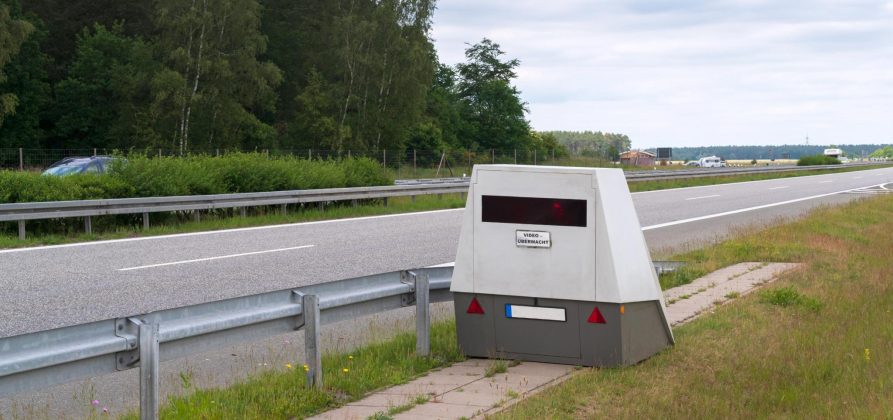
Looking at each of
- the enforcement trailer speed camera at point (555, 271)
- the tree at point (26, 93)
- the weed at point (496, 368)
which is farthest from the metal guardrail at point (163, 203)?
the tree at point (26, 93)

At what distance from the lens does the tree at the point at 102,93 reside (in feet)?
187

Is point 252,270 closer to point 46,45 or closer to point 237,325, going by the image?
point 237,325

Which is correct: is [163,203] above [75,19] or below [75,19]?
below

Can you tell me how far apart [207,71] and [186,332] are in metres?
49.8

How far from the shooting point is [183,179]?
21.5m

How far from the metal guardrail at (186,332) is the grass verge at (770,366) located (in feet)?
4.62

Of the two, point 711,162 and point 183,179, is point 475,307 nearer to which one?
point 183,179

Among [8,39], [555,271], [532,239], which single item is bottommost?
[555,271]

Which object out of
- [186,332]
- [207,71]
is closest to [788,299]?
[186,332]

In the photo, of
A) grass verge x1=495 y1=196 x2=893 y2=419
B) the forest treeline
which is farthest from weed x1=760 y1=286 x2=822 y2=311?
the forest treeline

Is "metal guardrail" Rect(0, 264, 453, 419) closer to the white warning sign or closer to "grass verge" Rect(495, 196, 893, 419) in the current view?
the white warning sign

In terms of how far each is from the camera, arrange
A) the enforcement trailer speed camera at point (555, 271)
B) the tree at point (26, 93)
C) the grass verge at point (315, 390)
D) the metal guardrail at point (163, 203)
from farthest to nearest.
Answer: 1. the tree at point (26, 93)
2. the metal guardrail at point (163, 203)
3. the enforcement trailer speed camera at point (555, 271)
4. the grass verge at point (315, 390)

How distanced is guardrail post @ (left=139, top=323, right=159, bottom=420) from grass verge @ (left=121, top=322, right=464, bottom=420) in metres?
0.45

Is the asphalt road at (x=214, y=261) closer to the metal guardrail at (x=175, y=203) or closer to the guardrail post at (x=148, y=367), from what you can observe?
the metal guardrail at (x=175, y=203)
